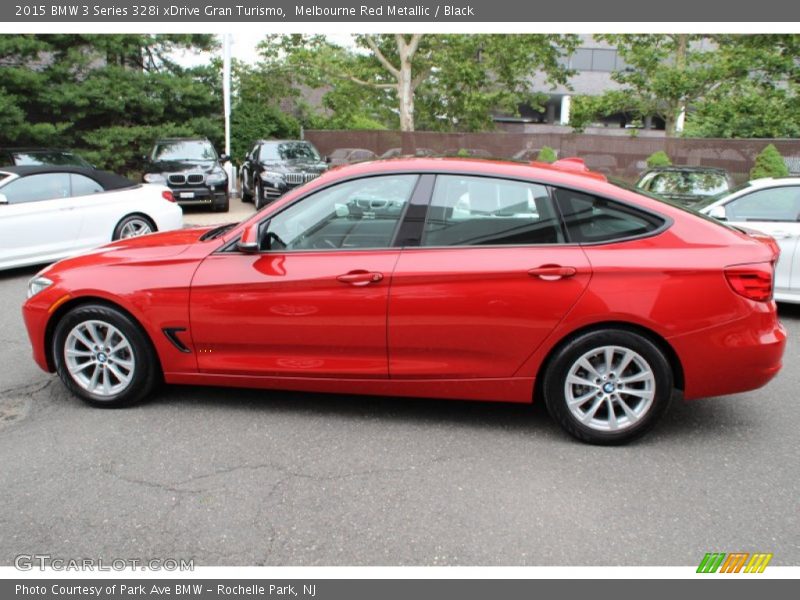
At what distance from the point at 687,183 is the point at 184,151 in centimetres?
1082

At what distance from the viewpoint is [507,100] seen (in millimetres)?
26812

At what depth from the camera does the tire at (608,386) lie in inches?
159

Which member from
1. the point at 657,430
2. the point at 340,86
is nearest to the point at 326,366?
the point at 657,430

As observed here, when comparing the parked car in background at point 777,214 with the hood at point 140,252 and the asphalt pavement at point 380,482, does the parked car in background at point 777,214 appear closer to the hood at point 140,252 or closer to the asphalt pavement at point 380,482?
the asphalt pavement at point 380,482

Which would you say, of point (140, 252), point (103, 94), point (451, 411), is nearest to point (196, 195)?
point (103, 94)

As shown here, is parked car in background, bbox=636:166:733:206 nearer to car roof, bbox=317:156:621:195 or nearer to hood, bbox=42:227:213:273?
car roof, bbox=317:156:621:195

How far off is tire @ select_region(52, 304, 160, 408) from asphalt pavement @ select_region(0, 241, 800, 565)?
0.15 m

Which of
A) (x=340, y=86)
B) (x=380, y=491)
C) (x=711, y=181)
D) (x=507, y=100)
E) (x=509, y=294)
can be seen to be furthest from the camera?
(x=340, y=86)

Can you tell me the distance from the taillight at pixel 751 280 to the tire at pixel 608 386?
0.55 metres

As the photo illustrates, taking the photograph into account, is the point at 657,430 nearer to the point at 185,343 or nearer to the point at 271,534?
the point at 271,534

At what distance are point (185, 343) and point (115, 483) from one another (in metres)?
1.06

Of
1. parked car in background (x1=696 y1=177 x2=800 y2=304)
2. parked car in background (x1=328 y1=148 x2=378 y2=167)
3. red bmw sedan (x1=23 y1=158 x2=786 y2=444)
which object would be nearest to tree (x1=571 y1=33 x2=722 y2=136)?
parked car in background (x1=328 y1=148 x2=378 y2=167)

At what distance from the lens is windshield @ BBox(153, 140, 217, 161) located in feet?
53.1

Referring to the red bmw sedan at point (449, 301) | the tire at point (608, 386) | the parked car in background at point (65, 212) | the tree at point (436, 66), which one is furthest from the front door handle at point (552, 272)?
the tree at point (436, 66)
